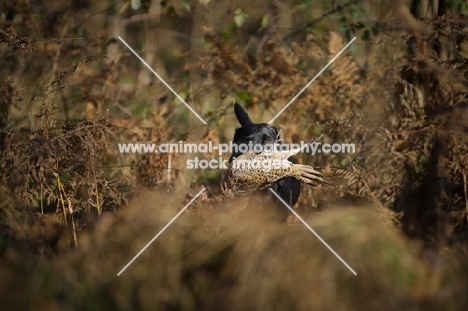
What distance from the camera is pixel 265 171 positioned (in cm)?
471

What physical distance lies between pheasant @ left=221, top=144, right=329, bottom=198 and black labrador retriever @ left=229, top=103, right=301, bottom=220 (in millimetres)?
466

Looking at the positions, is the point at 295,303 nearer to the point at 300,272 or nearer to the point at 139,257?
the point at 300,272

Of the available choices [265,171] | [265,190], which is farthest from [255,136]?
[265,171]

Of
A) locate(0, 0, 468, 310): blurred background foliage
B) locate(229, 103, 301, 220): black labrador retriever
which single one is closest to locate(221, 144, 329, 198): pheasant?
locate(0, 0, 468, 310): blurred background foliage

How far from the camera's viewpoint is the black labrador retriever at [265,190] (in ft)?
17.8

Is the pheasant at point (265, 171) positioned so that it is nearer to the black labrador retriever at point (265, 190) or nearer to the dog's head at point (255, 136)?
the black labrador retriever at point (265, 190)

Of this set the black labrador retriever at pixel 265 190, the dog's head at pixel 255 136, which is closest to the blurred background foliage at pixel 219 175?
the black labrador retriever at pixel 265 190

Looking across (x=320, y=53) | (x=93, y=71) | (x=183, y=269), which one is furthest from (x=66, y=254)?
(x=320, y=53)

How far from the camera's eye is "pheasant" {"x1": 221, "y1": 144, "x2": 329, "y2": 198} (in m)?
4.70

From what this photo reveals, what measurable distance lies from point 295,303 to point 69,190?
1.92m

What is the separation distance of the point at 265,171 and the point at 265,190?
698mm

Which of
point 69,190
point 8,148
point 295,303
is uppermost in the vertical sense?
point 8,148

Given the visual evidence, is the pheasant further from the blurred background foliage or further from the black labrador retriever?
the black labrador retriever

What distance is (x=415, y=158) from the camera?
4.80 meters
